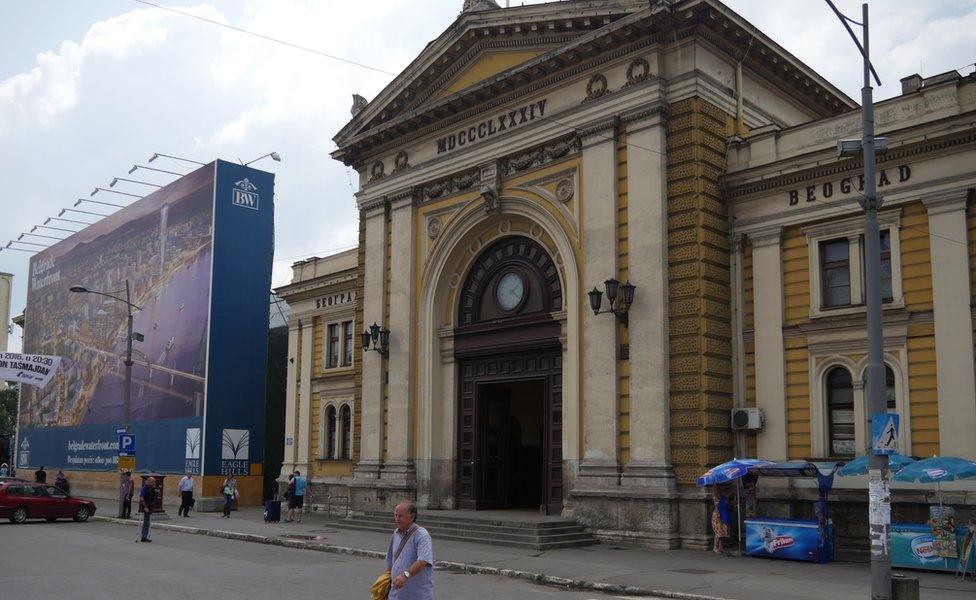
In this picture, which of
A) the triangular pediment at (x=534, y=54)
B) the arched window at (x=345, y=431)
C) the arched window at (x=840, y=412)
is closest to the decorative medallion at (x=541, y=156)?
the triangular pediment at (x=534, y=54)

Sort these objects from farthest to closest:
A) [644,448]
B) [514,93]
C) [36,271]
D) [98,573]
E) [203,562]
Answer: [36,271] < [514,93] < [644,448] < [203,562] < [98,573]

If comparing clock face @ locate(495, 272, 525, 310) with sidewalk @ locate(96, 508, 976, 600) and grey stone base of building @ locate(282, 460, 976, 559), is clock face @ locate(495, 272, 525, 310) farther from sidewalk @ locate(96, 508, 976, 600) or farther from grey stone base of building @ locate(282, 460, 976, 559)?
sidewalk @ locate(96, 508, 976, 600)

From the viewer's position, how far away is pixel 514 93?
84.0 feet

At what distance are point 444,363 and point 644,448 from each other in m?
8.19

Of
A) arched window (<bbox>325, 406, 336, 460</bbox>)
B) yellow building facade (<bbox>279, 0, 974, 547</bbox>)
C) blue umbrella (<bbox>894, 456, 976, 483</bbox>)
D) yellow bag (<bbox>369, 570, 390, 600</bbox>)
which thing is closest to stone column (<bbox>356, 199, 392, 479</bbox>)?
yellow building facade (<bbox>279, 0, 974, 547</bbox>)

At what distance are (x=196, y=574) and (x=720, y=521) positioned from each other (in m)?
10.3

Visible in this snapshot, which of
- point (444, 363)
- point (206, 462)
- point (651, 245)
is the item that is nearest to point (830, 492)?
point (651, 245)

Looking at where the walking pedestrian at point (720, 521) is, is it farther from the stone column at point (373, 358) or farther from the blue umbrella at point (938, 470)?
the stone column at point (373, 358)

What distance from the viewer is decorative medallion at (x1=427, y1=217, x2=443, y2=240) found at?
27.9 metres

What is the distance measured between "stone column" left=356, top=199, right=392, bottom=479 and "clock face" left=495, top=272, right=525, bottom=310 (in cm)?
419

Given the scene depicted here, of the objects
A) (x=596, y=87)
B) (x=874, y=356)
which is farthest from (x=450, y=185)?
(x=874, y=356)

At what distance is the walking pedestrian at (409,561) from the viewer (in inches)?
318

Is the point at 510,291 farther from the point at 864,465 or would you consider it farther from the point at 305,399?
the point at 305,399

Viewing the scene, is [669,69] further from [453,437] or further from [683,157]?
[453,437]
